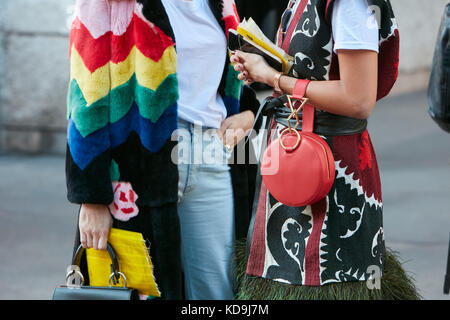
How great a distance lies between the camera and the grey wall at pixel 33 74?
771cm

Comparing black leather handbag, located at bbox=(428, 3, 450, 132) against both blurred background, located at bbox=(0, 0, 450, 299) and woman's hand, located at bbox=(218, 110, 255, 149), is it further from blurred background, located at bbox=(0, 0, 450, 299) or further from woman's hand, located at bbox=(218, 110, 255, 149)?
blurred background, located at bbox=(0, 0, 450, 299)

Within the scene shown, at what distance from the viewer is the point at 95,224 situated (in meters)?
2.42

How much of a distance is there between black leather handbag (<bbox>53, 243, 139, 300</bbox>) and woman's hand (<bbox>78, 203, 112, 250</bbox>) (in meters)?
0.04

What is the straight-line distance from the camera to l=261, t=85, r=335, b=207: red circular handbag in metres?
2.11

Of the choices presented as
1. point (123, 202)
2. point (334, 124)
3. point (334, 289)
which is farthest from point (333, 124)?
point (123, 202)

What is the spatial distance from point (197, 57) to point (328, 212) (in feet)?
2.63

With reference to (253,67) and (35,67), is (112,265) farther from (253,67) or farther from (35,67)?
(35,67)

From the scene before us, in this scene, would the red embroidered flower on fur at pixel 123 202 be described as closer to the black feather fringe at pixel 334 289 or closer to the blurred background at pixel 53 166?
the black feather fringe at pixel 334 289

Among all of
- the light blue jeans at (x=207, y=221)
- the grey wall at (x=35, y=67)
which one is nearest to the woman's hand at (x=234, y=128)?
the light blue jeans at (x=207, y=221)

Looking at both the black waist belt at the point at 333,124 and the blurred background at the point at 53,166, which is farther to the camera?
the blurred background at the point at 53,166

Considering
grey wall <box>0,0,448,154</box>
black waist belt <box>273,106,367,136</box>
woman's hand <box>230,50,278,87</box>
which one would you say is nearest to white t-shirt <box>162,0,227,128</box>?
woman's hand <box>230,50,278,87</box>

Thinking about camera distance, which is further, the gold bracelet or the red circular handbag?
the gold bracelet

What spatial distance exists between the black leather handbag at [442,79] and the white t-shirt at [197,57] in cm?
88
